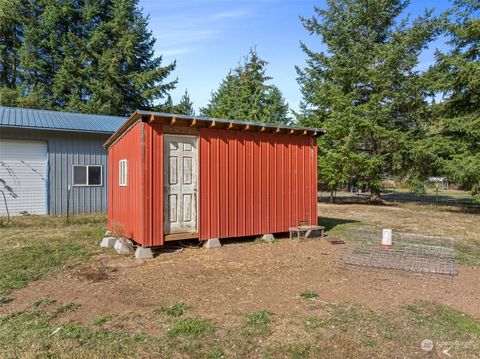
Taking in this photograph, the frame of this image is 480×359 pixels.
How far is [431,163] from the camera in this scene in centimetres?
1421

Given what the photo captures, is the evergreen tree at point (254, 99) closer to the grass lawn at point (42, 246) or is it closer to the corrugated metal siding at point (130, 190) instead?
the grass lawn at point (42, 246)

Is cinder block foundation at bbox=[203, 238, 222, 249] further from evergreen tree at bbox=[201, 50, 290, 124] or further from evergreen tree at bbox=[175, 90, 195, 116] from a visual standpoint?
evergreen tree at bbox=[175, 90, 195, 116]

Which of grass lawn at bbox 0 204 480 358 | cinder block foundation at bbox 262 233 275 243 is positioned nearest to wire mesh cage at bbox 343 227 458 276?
grass lawn at bbox 0 204 480 358

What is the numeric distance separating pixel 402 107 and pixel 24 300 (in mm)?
16981

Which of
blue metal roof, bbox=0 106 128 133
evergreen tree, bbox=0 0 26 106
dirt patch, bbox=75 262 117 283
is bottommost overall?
dirt patch, bbox=75 262 117 283

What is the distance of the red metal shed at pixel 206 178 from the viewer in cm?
605

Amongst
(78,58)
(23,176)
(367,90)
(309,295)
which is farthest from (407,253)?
(78,58)

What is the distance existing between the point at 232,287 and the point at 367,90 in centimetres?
1561

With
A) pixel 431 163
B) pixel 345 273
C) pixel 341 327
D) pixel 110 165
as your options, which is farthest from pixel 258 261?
pixel 431 163

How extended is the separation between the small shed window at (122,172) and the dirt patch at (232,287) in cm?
169

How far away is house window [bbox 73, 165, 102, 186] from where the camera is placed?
12.2m

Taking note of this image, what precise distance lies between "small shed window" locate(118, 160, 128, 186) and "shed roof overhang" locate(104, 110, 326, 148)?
0.61 m

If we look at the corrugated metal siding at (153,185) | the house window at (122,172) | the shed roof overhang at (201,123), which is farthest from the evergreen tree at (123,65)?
the corrugated metal siding at (153,185)

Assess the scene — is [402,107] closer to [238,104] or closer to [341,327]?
[238,104]
